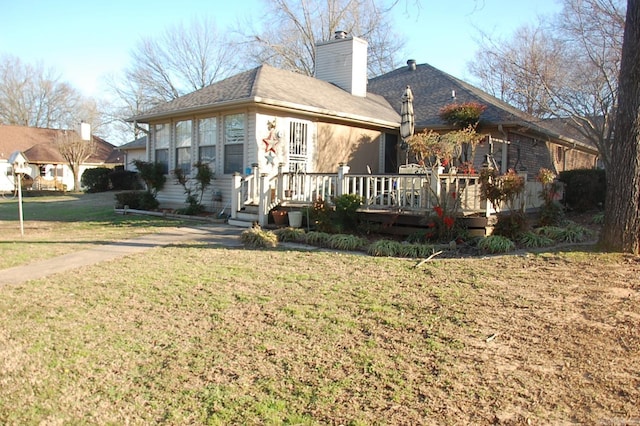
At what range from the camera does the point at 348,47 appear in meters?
17.9

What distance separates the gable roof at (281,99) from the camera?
1285 centimetres

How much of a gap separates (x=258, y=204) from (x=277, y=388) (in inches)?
348

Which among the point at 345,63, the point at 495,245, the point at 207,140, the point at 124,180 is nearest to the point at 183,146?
the point at 207,140

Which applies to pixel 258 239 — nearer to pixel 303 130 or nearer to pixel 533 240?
pixel 533 240

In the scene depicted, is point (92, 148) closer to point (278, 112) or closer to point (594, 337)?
point (278, 112)

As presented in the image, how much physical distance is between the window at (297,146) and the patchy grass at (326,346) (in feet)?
23.9

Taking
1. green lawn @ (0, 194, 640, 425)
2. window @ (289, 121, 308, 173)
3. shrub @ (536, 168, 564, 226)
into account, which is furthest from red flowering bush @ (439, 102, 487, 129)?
green lawn @ (0, 194, 640, 425)

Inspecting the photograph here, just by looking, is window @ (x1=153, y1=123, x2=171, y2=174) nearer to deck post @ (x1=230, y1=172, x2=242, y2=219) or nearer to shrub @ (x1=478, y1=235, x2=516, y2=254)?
deck post @ (x1=230, y1=172, x2=242, y2=219)

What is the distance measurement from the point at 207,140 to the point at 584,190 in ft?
37.2

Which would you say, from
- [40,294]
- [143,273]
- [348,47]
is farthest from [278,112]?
[40,294]

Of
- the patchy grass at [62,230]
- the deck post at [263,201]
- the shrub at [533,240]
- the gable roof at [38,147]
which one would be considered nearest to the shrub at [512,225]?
the shrub at [533,240]

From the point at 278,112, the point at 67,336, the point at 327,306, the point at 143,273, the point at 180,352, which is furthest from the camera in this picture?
the point at 278,112

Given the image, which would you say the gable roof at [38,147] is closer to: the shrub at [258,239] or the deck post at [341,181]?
the shrub at [258,239]

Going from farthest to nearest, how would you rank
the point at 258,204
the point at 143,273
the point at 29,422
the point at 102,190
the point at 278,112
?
the point at 102,190, the point at 278,112, the point at 258,204, the point at 143,273, the point at 29,422
